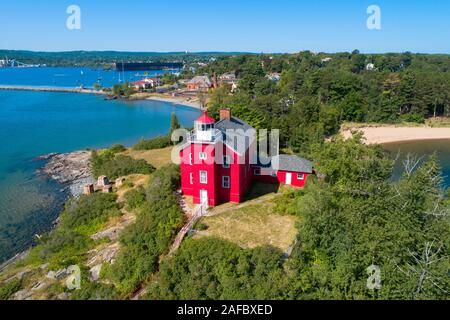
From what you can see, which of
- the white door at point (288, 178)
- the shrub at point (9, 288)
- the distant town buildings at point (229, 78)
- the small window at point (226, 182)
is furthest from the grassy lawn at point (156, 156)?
the distant town buildings at point (229, 78)

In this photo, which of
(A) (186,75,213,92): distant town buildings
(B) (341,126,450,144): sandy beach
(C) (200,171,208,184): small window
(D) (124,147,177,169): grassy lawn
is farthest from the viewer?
(A) (186,75,213,92): distant town buildings

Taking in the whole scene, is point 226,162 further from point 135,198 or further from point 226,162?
point 135,198

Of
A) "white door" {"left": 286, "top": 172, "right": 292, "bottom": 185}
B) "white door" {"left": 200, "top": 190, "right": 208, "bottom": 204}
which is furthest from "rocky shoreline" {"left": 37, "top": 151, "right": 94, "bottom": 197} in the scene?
"white door" {"left": 286, "top": 172, "right": 292, "bottom": 185}

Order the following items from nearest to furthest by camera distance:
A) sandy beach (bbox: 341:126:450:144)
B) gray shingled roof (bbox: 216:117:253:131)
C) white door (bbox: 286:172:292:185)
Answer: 1. gray shingled roof (bbox: 216:117:253:131)
2. white door (bbox: 286:172:292:185)
3. sandy beach (bbox: 341:126:450:144)

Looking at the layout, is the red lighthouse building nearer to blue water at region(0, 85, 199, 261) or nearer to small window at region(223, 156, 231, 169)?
small window at region(223, 156, 231, 169)

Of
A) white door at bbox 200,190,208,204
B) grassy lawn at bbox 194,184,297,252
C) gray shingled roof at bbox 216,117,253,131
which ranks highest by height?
gray shingled roof at bbox 216,117,253,131

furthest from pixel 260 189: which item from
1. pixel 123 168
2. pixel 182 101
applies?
pixel 182 101

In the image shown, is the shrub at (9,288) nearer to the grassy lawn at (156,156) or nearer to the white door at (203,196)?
the white door at (203,196)
